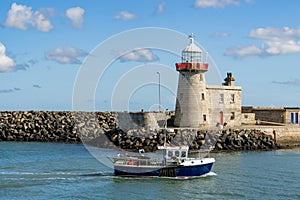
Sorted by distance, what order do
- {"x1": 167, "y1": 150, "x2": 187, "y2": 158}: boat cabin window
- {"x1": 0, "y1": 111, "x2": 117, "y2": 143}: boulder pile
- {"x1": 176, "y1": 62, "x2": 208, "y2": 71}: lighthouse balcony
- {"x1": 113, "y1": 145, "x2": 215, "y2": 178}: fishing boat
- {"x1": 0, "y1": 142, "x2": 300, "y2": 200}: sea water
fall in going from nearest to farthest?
{"x1": 0, "y1": 142, "x2": 300, "y2": 200}: sea water
{"x1": 113, "y1": 145, "x2": 215, "y2": 178}: fishing boat
{"x1": 167, "y1": 150, "x2": 187, "y2": 158}: boat cabin window
{"x1": 176, "y1": 62, "x2": 208, "y2": 71}: lighthouse balcony
{"x1": 0, "y1": 111, "x2": 117, "y2": 143}: boulder pile

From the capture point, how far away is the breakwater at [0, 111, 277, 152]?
38.1 m

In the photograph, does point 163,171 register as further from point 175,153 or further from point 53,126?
point 53,126

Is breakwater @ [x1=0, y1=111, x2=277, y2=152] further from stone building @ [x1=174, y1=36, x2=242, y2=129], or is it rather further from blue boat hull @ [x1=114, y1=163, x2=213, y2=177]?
blue boat hull @ [x1=114, y1=163, x2=213, y2=177]

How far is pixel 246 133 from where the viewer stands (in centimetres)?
4031

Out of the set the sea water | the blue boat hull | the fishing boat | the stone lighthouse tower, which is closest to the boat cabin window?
the fishing boat

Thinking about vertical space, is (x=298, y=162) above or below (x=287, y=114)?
below

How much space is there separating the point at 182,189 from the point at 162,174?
2.47 meters

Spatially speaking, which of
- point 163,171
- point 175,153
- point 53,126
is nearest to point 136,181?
point 163,171

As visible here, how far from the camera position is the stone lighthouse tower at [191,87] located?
40406 mm

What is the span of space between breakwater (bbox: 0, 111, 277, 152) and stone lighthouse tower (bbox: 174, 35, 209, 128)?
194cm

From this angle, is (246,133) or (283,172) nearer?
(283,172)

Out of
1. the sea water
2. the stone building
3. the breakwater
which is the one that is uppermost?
the stone building

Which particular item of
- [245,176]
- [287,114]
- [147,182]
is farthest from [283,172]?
[287,114]

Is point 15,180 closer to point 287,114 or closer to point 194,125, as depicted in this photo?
point 194,125
